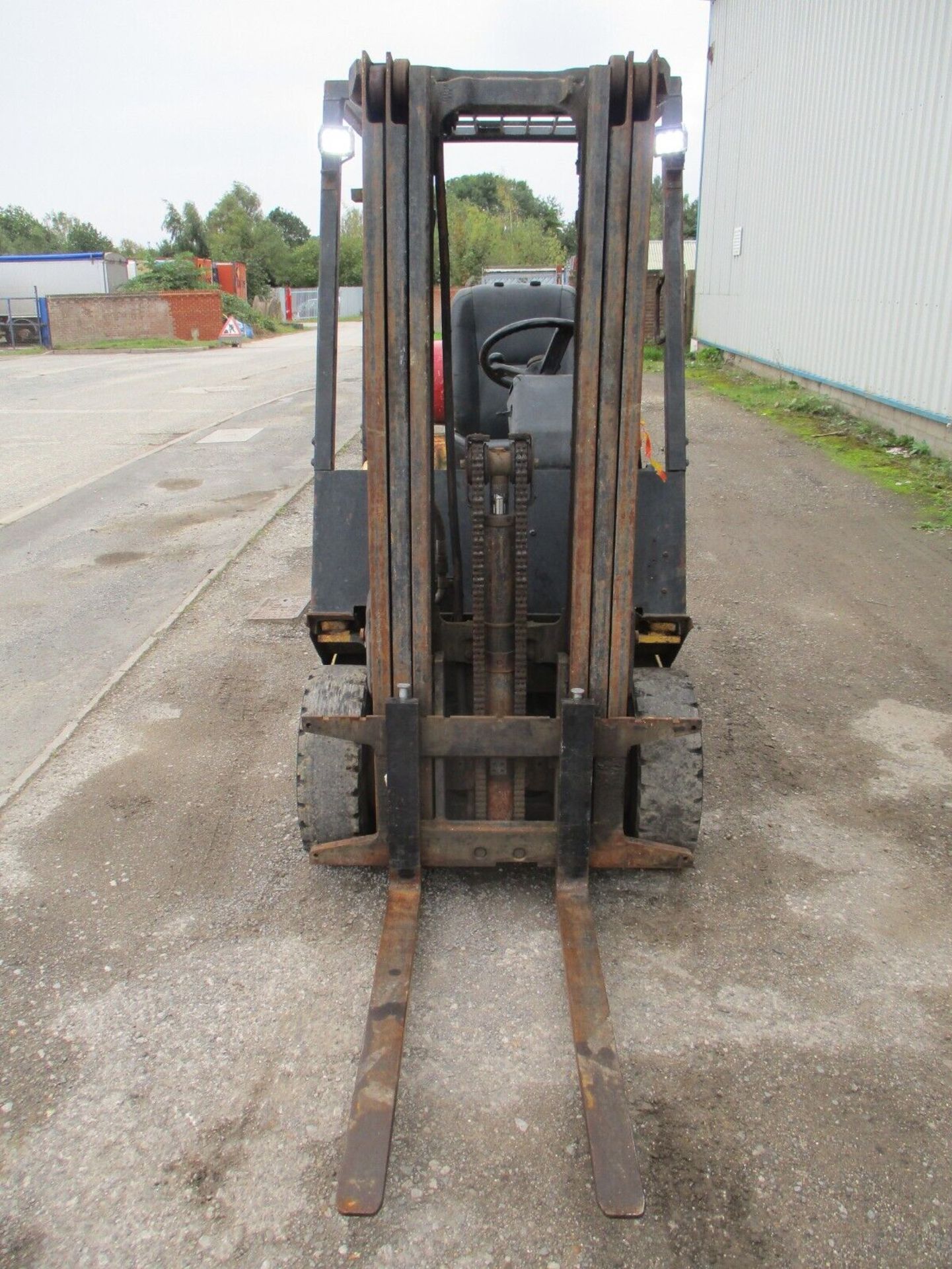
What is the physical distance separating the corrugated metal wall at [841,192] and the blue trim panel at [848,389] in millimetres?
43

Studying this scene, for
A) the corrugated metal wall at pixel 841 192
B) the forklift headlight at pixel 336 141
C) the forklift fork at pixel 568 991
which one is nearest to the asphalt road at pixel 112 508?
the forklift fork at pixel 568 991

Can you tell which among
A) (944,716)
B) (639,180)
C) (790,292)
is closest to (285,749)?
(639,180)

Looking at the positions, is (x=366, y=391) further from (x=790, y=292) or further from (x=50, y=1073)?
(x=790, y=292)

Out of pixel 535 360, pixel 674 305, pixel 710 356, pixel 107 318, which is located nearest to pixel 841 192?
pixel 710 356

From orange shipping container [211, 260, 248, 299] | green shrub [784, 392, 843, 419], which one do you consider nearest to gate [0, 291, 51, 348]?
orange shipping container [211, 260, 248, 299]

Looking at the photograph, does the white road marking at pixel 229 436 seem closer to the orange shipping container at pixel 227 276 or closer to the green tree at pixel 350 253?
the green tree at pixel 350 253

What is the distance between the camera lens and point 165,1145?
9.08ft

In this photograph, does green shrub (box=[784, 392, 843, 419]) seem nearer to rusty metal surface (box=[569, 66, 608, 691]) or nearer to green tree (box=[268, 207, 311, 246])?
rusty metal surface (box=[569, 66, 608, 691])

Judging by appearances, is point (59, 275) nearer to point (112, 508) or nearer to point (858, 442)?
point (112, 508)

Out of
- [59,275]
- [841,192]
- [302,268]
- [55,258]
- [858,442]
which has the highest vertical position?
[302,268]

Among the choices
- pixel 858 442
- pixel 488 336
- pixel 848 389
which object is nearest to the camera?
pixel 488 336

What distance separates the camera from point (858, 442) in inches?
535

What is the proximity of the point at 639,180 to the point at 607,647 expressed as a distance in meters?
1.54

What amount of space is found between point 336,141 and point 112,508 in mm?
7652
